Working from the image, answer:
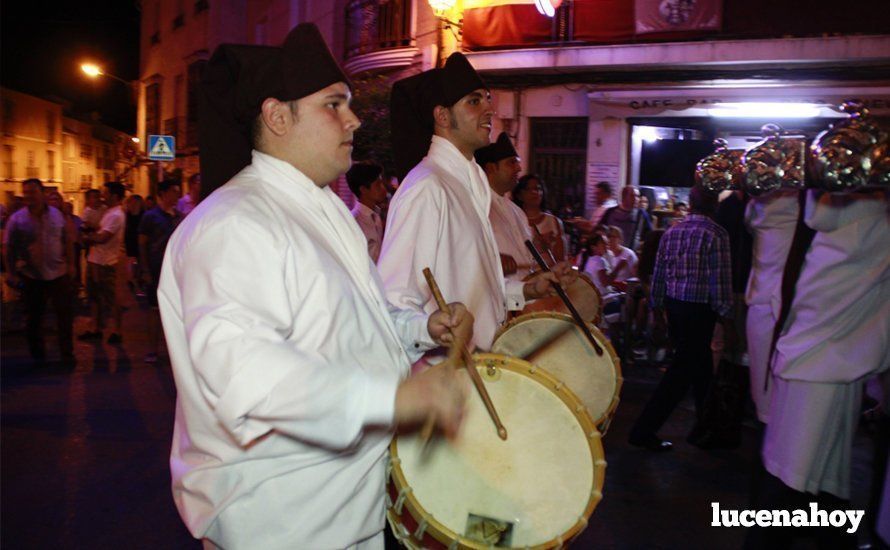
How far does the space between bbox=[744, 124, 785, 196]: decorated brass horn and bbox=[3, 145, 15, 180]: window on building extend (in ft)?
104

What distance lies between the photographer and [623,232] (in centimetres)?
1096

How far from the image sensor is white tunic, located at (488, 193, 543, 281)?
5294 mm

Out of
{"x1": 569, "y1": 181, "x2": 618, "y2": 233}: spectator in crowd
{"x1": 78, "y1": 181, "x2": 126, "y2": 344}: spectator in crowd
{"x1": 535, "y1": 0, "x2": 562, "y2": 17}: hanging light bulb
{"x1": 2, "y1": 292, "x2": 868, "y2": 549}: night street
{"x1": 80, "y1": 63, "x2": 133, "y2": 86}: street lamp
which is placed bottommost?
{"x1": 2, "y1": 292, "x2": 868, "y2": 549}: night street

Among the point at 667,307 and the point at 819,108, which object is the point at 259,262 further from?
the point at 819,108

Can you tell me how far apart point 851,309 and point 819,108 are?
1054 centimetres

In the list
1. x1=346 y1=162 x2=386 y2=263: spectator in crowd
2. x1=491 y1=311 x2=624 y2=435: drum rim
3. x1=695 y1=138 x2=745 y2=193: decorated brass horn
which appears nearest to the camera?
x1=491 y1=311 x2=624 y2=435: drum rim

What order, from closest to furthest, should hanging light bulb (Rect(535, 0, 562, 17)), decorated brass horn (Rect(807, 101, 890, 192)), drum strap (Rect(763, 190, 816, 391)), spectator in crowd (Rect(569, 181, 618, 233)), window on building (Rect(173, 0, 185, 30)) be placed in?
1. decorated brass horn (Rect(807, 101, 890, 192))
2. drum strap (Rect(763, 190, 816, 391))
3. spectator in crowd (Rect(569, 181, 618, 233))
4. hanging light bulb (Rect(535, 0, 562, 17))
5. window on building (Rect(173, 0, 185, 30))

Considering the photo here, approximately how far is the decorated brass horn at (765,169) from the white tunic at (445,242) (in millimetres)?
2008

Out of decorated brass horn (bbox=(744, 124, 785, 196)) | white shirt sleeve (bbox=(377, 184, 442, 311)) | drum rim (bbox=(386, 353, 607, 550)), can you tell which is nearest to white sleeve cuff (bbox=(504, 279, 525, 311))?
white shirt sleeve (bbox=(377, 184, 442, 311))

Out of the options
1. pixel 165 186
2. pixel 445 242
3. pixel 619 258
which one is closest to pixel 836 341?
pixel 445 242

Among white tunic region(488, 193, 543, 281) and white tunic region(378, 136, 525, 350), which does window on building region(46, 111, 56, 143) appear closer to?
white tunic region(488, 193, 543, 281)

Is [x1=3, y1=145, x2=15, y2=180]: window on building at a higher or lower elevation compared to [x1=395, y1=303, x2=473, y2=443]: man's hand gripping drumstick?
higher

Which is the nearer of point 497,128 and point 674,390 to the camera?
point 674,390

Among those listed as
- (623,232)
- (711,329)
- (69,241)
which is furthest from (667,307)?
(69,241)
